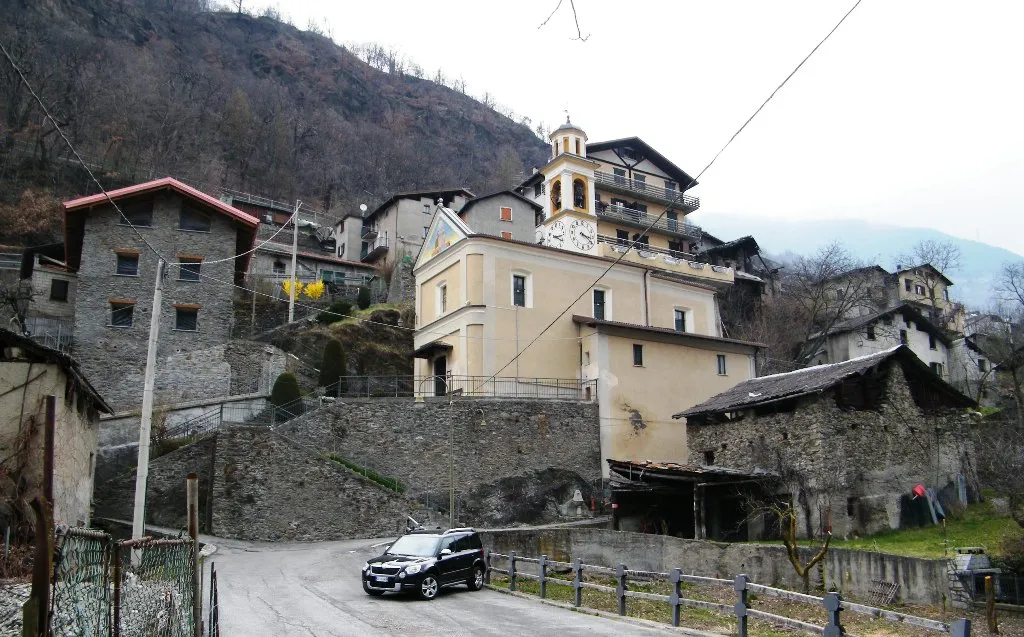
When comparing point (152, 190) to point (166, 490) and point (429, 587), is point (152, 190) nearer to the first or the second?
point (166, 490)

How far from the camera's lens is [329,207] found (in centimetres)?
8269

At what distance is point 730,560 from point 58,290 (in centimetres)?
3442

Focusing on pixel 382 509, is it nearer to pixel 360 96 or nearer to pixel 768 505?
pixel 768 505

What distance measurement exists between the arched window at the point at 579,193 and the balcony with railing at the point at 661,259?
288 cm

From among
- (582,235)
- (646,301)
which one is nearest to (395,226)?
(582,235)

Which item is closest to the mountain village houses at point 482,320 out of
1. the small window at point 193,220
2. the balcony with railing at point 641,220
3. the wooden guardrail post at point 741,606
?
the small window at point 193,220

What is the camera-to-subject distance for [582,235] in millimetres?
46844

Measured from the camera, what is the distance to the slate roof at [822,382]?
2611 centimetres

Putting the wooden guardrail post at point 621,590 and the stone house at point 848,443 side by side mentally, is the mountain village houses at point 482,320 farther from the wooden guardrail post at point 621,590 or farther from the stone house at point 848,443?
the wooden guardrail post at point 621,590

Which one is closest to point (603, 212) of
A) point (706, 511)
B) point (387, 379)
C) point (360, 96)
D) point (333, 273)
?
point (333, 273)


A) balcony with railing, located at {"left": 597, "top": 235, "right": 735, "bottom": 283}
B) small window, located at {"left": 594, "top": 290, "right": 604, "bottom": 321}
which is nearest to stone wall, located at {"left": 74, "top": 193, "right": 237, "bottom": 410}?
small window, located at {"left": 594, "top": 290, "right": 604, "bottom": 321}

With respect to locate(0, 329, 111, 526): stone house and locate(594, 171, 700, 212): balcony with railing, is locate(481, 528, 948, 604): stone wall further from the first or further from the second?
Result: locate(594, 171, 700, 212): balcony with railing

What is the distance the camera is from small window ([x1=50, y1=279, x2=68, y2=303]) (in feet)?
129

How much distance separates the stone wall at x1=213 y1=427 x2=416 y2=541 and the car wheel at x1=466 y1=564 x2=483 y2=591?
1006cm
